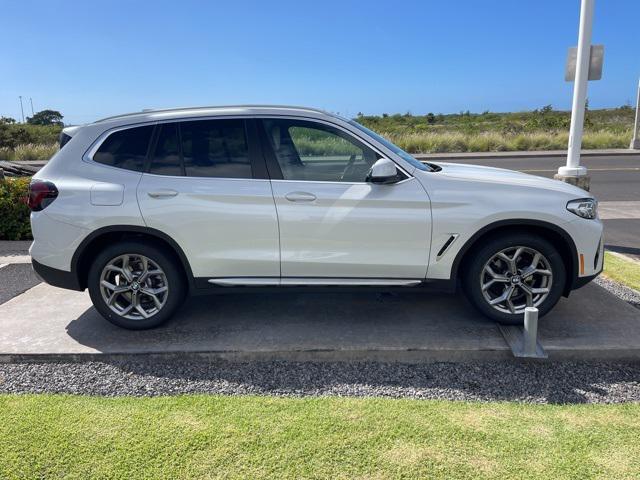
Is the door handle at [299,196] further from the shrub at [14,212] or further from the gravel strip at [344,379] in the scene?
the shrub at [14,212]

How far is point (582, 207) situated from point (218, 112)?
3.06m

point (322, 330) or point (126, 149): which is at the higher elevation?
point (126, 149)

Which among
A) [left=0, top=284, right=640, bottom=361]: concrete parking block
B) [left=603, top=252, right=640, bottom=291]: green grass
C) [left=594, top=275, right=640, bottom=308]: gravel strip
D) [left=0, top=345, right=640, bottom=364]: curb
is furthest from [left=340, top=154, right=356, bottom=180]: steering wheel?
[left=603, top=252, right=640, bottom=291]: green grass

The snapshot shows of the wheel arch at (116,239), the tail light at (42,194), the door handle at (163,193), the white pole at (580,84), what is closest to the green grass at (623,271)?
the white pole at (580,84)

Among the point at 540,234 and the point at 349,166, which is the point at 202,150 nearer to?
the point at 349,166

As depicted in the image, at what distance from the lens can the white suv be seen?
396cm

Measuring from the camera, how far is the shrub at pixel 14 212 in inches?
299

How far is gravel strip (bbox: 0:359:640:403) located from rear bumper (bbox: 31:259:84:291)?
0.68 m

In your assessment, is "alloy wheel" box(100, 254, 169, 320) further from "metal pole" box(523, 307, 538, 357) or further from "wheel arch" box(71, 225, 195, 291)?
"metal pole" box(523, 307, 538, 357)

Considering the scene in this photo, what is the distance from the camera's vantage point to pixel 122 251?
13.5ft

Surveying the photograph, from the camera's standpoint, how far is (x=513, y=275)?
406 centimetres

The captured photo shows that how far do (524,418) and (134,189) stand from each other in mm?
3241

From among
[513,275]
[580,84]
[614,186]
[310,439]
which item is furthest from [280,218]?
[614,186]

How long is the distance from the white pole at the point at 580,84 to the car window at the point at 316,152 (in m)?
4.02
